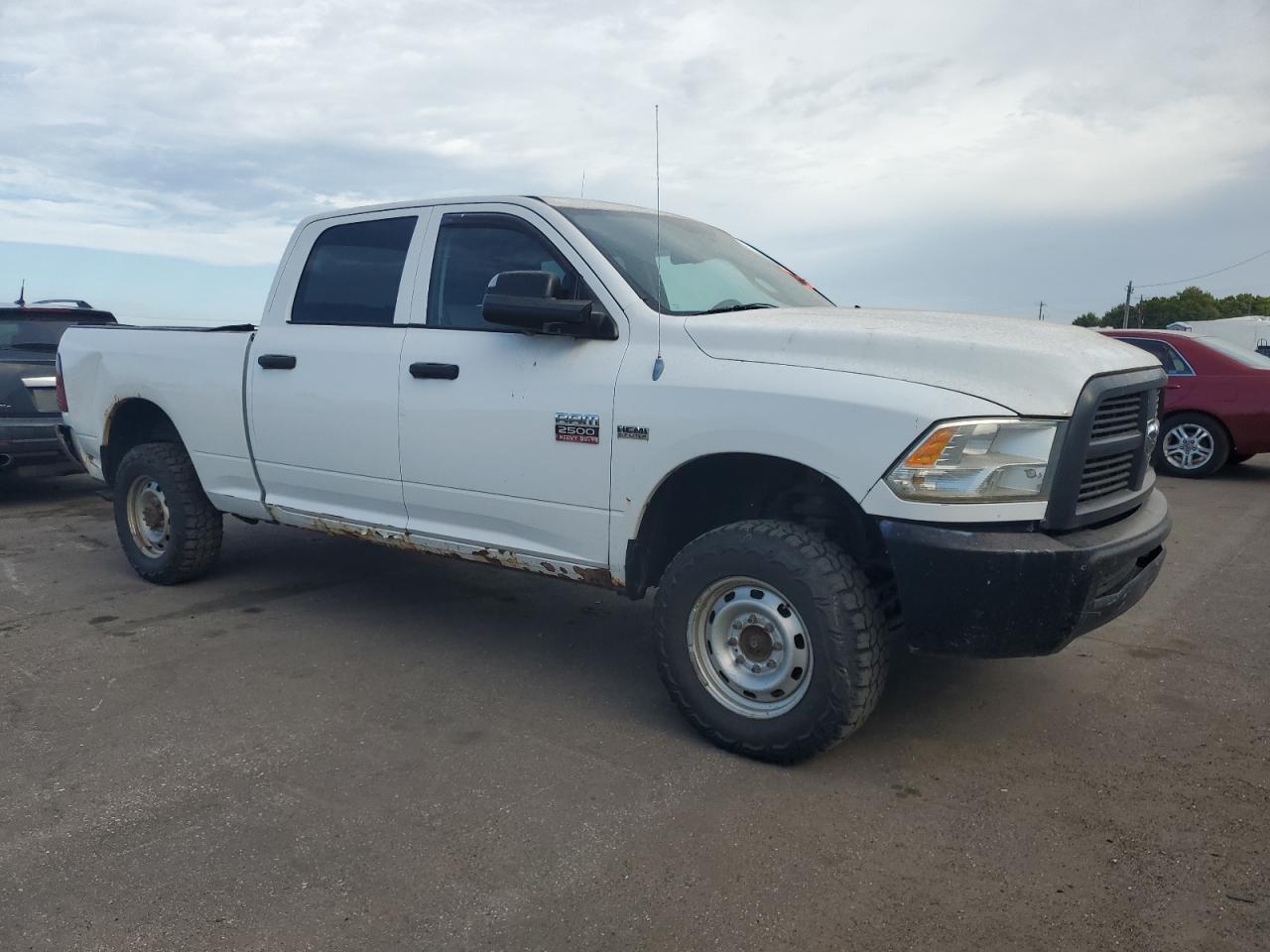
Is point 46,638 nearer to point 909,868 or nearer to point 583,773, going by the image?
point 583,773

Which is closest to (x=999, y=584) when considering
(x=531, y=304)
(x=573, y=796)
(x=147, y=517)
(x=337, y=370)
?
(x=573, y=796)

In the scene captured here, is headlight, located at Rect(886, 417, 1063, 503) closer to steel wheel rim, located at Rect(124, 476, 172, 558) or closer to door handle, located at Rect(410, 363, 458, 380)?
door handle, located at Rect(410, 363, 458, 380)

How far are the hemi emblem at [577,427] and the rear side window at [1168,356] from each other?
7969 mm

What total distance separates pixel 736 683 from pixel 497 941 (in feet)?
4.30

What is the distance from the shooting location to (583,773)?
10.9 feet

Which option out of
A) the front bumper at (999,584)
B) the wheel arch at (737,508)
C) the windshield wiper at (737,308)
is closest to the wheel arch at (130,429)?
the wheel arch at (737,508)

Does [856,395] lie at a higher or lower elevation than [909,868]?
higher

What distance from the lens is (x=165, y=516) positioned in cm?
562

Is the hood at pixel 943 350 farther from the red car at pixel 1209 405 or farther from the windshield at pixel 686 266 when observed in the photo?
the red car at pixel 1209 405

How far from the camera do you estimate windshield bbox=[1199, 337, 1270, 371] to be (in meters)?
9.71

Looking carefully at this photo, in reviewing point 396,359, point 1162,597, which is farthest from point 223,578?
point 1162,597

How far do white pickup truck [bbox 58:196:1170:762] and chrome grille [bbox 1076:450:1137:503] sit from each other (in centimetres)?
2

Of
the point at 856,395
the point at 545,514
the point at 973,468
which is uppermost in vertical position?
the point at 856,395

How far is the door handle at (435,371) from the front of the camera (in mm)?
4117
